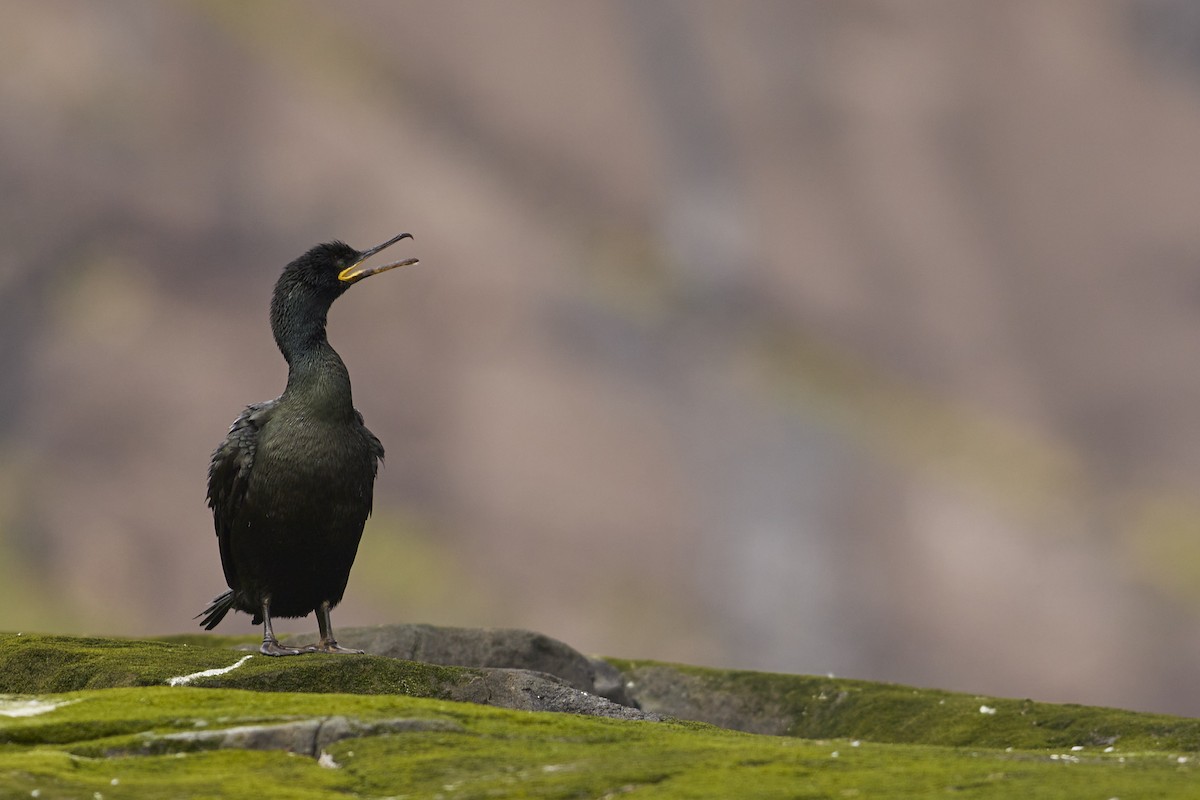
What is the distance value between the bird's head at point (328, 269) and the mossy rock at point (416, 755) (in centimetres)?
799

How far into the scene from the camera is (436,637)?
158ft

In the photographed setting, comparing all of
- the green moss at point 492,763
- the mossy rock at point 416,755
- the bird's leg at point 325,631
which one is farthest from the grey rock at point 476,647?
the green moss at point 492,763

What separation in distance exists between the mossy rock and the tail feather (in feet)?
8.30

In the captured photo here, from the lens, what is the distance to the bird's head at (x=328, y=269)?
31609 mm

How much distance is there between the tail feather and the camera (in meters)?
32.5

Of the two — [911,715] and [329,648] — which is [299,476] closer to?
[329,648]

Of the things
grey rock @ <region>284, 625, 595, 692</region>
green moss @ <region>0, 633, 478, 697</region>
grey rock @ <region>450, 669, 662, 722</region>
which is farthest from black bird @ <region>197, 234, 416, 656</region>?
grey rock @ <region>284, 625, 595, 692</region>

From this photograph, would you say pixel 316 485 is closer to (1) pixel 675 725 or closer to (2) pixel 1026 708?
(1) pixel 675 725

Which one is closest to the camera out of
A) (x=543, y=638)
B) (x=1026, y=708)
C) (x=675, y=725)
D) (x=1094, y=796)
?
(x=1094, y=796)

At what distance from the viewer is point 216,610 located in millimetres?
32781

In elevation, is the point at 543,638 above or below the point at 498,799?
above

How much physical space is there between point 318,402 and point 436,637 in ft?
65.5

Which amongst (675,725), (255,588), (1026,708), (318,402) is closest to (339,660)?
(255,588)

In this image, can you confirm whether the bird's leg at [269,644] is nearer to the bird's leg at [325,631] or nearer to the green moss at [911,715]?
the bird's leg at [325,631]
